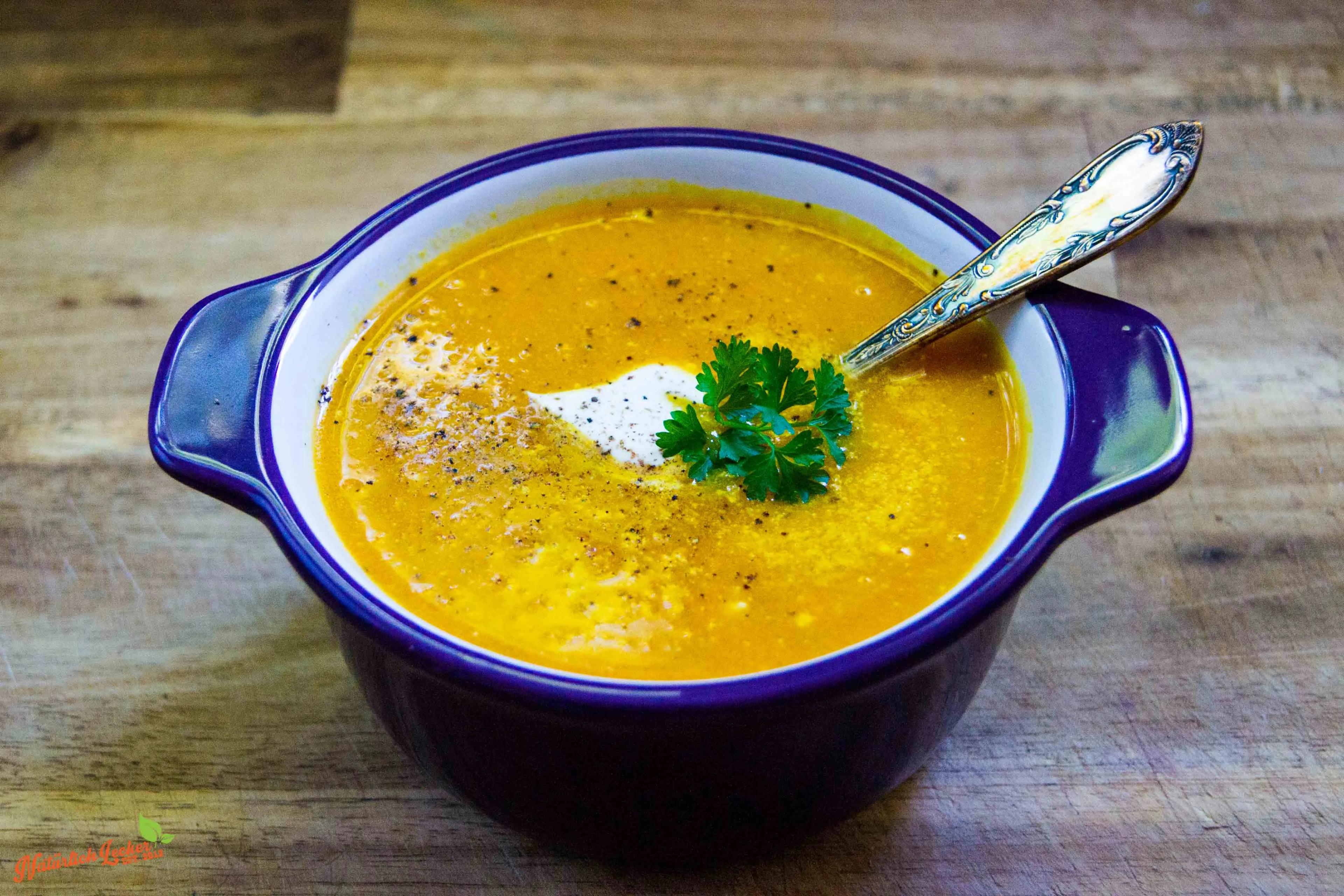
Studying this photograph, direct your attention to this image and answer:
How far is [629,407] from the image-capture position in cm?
172

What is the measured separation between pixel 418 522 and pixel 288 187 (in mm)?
1146

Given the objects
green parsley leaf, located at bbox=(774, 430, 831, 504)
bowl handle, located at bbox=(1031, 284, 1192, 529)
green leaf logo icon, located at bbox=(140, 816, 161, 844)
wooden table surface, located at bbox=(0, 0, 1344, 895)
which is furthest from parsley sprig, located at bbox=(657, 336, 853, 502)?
green leaf logo icon, located at bbox=(140, 816, 161, 844)

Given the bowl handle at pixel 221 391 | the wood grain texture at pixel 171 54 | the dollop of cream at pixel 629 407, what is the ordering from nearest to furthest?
the bowl handle at pixel 221 391
the dollop of cream at pixel 629 407
the wood grain texture at pixel 171 54

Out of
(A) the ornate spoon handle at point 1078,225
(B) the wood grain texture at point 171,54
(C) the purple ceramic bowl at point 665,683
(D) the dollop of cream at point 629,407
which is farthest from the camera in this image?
(B) the wood grain texture at point 171,54

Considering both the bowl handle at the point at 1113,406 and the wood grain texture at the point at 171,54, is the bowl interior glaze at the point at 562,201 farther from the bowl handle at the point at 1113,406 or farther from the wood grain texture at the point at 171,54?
Answer: the wood grain texture at the point at 171,54

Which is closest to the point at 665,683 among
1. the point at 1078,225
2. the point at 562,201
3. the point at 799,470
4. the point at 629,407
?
the point at 799,470

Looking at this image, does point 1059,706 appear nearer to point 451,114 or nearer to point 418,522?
point 418,522

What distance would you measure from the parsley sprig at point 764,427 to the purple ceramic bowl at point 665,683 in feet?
0.82

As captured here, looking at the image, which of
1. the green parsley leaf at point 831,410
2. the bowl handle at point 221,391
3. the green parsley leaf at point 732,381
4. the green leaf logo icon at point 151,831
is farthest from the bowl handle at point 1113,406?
the green leaf logo icon at point 151,831

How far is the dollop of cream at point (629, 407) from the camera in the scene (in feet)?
5.50

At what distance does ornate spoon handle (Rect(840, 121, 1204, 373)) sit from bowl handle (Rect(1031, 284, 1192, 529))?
1.7 inches

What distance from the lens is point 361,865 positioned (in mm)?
1610

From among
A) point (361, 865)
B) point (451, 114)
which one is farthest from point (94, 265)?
point (361, 865)

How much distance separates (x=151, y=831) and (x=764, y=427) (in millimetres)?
928
